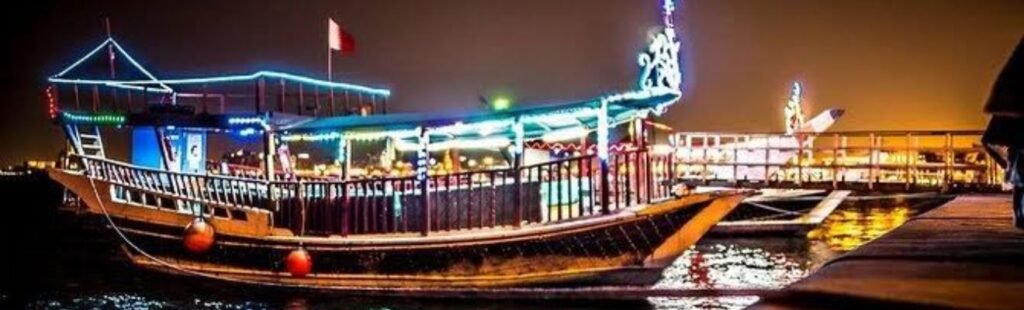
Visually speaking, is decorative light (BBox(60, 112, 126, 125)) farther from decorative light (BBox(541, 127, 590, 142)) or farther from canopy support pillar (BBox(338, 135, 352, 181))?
decorative light (BBox(541, 127, 590, 142))

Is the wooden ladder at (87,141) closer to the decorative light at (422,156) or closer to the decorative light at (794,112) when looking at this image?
the decorative light at (422,156)

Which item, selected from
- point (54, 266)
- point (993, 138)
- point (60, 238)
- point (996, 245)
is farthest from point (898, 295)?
point (54, 266)

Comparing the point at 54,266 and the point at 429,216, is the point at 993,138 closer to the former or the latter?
the point at 429,216

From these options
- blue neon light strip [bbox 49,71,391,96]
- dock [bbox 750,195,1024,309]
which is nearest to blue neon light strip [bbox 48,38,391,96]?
blue neon light strip [bbox 49,71,391,96]

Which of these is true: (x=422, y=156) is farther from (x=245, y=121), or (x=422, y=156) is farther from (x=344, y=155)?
(x=245, y=121)

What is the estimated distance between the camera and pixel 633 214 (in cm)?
1307

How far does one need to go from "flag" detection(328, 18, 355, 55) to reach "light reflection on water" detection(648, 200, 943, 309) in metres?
7.61

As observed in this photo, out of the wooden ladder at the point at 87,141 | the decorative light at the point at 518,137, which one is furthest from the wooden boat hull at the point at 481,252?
the wooden ladder at the point at 87,141

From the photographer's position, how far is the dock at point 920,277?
3166 mm

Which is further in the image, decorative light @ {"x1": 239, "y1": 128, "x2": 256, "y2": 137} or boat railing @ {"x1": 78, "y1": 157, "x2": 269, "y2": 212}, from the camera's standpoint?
decorative light @ {"x1": 239, "y1": 128, "x2": 256, "y2": 137}

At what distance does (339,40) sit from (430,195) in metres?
5.05

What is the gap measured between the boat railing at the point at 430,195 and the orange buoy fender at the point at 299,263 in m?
0.58

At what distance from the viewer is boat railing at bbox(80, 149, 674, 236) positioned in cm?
1376

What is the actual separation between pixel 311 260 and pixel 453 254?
101 inches
